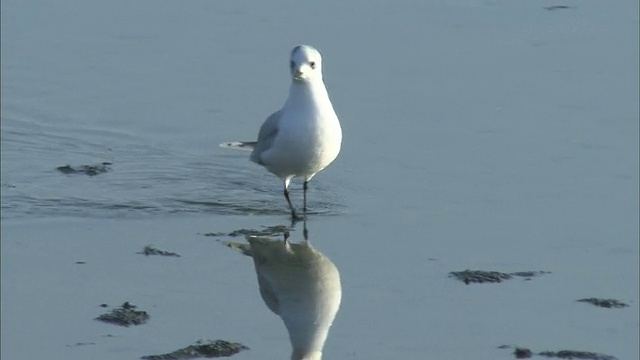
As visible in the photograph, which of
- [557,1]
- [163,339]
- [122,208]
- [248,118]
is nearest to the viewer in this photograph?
[163,339]

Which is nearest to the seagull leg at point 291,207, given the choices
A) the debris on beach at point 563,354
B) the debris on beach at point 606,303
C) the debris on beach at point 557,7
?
the debris on beach at point 606,303

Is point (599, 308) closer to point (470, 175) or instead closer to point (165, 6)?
point (470, 175)

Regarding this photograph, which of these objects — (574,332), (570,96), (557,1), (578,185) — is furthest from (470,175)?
(557,1)

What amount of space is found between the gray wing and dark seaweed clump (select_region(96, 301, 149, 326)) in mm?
2344

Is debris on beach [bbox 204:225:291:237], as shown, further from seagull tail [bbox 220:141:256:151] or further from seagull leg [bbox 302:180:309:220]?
seagull tail [bbox 220:141:256:151]

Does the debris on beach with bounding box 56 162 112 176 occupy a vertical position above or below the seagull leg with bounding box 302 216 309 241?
above

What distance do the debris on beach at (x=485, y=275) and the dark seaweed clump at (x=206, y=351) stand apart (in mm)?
1524

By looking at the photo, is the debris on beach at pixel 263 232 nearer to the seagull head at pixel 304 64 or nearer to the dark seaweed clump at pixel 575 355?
the seagull head at pixel 304 64

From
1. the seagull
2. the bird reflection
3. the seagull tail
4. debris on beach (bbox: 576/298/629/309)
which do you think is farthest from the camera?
the seagull tail

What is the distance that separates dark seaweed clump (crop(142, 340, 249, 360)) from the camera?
7.59 metres

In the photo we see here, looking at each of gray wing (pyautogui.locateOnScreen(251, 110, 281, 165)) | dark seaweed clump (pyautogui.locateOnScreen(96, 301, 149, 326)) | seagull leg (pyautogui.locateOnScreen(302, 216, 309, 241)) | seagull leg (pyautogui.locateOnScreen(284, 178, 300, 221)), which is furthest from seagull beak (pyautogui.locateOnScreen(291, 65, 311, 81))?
dark seaweed clump (pyautogui.locateOnScreen(96, 301, 149, 326))

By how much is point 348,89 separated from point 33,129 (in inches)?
94.2

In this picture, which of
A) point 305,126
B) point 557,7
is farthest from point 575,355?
point 557,7

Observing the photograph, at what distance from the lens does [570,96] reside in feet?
39.5
